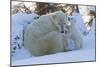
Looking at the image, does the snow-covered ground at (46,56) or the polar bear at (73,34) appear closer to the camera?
the snow-covered ground at (46,56)

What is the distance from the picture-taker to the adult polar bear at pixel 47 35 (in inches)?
90.9

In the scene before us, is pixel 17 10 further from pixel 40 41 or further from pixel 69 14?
pixel 69 14

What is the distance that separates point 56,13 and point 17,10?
1.51ft

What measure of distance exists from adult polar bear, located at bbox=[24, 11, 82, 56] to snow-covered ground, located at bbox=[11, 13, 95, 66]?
0.18 feet

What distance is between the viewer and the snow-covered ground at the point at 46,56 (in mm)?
2236

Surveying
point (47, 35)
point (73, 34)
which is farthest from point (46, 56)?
point (73, 34)

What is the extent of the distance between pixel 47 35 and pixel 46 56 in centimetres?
24

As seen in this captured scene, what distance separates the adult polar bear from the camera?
2309 millimetres

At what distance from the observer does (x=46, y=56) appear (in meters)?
2.37

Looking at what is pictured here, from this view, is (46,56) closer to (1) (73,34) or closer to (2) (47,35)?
(2) (47,35)

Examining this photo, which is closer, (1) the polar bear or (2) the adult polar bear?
(2) the adult polar bear

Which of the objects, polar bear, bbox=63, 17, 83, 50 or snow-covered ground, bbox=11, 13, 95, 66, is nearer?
snow-covered ground, bbox=11, 13, 95, 66

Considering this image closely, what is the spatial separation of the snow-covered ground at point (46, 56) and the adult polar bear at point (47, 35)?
6 centimetres

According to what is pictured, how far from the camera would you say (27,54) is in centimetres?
228
